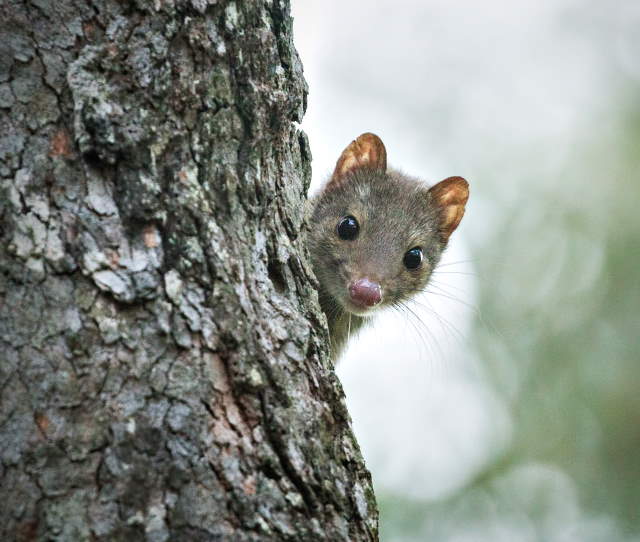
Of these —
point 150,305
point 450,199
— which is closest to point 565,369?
point 450,199

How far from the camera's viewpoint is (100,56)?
242 cm

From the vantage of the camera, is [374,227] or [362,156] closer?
[374,227]

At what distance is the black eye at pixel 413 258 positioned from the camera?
17.7 feet

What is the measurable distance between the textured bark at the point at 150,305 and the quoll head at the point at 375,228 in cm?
221

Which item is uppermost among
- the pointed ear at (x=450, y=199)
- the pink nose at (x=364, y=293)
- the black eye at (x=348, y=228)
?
the pointed ear at (x=450, y=199)

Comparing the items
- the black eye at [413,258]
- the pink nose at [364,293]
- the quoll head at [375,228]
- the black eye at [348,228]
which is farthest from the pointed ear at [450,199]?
the pink nose at [364,293]

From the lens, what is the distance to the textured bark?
7.09ft

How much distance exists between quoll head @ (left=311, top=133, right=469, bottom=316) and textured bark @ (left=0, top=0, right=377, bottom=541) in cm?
221

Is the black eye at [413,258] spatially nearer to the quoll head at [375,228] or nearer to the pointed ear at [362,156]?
the quoll head at [375,228]

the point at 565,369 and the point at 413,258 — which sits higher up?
the point at 565,369

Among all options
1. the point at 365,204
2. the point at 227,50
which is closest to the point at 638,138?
the point at 365,204

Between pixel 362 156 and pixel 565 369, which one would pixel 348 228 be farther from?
pixel 565 369

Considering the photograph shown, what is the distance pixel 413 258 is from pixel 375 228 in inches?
15.9

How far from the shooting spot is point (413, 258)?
5438 millimetres
